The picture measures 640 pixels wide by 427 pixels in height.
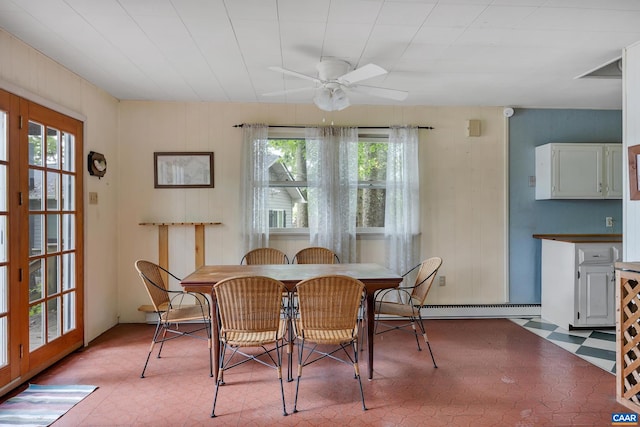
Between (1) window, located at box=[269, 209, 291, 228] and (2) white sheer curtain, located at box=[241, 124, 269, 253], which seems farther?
(1) window, located at box=[269, 209, 291, 228]

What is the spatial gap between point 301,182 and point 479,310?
8.50 ft

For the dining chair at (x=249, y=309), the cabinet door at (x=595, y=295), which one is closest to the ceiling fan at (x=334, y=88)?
the dining chair at (x=249, y=309)

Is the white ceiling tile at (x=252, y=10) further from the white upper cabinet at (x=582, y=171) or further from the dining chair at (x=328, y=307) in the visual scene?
the white upper cabinet at (x=582, y=171)

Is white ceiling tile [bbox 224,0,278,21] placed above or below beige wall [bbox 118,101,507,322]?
above

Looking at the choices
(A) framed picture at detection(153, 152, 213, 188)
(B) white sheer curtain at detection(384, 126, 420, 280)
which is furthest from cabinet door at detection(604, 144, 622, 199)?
(A) framed picture at detection(153, 152, 213, 188)

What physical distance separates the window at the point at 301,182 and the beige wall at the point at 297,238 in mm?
214

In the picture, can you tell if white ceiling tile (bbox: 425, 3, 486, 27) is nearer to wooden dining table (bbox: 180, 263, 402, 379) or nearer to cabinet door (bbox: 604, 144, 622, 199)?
wooden dining table (bbox: 180, 263, 402, 379)

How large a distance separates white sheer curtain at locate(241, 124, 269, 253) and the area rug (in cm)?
203

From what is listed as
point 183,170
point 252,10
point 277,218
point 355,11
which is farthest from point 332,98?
point 183,170

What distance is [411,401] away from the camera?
252 centimetres

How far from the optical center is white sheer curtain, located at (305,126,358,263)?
14.1 ft

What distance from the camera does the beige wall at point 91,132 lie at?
2.73 meters

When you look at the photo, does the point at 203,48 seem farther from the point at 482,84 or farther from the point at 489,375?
the point at 489,375

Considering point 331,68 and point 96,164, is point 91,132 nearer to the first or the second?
point 96,164
